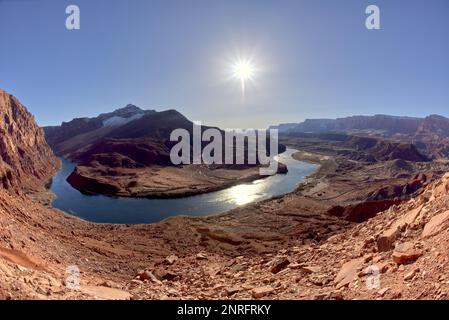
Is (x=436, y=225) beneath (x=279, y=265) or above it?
above

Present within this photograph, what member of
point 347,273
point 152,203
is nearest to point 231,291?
point 347,273

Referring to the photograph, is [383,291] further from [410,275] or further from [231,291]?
[231,291]

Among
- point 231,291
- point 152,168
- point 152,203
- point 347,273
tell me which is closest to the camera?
point 347,273

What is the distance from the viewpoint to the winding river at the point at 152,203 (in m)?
42.8

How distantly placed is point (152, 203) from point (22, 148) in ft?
112

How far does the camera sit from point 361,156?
10431 cm

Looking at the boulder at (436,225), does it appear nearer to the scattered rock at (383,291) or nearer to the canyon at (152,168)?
the scattered rock at (383,291)

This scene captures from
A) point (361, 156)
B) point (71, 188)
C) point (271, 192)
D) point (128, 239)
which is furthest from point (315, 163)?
point (128, 239)

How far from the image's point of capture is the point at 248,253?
23.2m

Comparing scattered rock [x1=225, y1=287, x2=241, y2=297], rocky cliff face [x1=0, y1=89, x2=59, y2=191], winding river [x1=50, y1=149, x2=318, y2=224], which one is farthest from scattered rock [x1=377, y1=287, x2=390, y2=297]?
rocky cliff face [x1=0, y1=89, x2=59, y2=191]

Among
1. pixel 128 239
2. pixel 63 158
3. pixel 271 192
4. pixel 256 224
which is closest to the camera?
pixel 128 239

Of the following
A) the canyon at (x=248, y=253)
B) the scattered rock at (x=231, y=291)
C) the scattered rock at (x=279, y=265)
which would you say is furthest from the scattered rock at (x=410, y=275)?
the scattered rock at (x=279, y=265)
